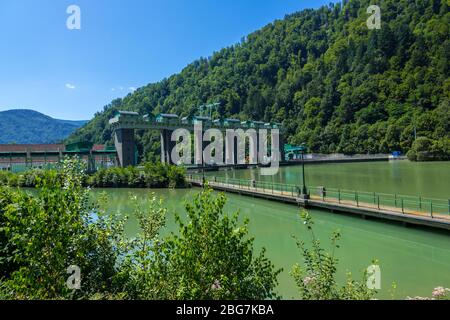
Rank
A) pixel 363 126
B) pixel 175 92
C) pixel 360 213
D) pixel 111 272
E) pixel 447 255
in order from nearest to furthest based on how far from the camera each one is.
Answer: pixel 111 272 < pixel 447 255 < pixel 360 213 < pixel 363 126 < pixel 175 92

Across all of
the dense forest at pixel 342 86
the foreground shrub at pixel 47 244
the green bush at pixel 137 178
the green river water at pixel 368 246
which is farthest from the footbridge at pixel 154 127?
the foreground shrub at pixel 47 244

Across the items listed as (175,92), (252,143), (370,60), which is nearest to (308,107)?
(370,60)

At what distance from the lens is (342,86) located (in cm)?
12988

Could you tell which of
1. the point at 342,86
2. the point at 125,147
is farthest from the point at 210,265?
the point at 342,86

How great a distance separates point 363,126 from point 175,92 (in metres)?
110

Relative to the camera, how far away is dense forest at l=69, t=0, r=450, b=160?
10019 centimetres

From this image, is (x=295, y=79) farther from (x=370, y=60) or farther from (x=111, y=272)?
(x=111, y=272)

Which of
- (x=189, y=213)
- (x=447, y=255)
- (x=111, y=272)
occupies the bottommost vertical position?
(x=447, y=255)

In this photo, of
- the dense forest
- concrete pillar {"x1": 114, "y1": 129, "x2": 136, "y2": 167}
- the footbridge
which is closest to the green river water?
concrete pillar {"x1": 114, "y1": 129, "x2": 136, "y2": 167}

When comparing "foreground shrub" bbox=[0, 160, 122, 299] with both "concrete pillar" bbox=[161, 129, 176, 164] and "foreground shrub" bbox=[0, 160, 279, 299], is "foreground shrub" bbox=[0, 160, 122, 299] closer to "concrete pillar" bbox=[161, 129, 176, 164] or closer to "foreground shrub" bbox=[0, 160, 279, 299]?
"foreground shrub" bbox=[0, 160, 279, 299]

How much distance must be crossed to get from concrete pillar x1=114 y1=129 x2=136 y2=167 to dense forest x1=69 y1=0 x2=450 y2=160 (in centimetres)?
6233

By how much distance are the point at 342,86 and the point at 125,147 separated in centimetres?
9999

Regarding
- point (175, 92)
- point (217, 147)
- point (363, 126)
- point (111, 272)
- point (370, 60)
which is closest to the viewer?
point (111, 272)

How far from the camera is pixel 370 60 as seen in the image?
420ft
